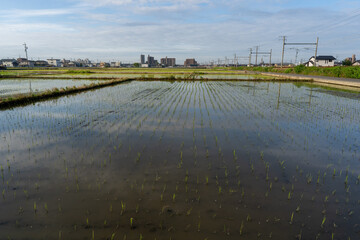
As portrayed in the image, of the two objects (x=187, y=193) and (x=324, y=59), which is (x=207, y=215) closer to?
(x=187, y=193)

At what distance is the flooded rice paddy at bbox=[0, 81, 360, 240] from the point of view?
8.70 ft

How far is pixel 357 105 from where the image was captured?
1050 centimetres

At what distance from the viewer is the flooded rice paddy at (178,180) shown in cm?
265

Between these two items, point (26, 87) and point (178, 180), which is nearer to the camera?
point (178, 180)

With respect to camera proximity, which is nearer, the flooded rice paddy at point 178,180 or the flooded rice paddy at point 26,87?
the flooded rice paddy at point 178,180

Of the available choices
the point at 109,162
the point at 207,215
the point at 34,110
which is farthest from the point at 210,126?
the point at 34,110

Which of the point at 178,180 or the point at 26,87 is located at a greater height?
the point at 26,87

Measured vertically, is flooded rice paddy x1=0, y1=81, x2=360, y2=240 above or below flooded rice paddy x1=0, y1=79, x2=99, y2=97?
below

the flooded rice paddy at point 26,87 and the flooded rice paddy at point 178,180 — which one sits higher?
the flooded rice paddy at point 26,87

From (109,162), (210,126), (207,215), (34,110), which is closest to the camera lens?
(207,215)

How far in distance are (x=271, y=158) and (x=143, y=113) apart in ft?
17.6

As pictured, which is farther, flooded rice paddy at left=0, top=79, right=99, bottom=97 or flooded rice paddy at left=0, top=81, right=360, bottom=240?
flooded rice paddy at left=0, top=79, right=99, bottom=97

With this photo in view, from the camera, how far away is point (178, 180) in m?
3.67

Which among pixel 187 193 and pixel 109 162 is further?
pixel 109 162
